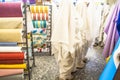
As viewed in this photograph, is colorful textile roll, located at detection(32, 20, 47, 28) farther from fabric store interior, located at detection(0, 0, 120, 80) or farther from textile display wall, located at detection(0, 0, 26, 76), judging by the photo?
textile display wall, located at detection(0, 0, 26, 76)

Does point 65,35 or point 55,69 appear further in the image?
point 55,69

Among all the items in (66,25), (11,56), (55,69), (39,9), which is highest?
(39,9)

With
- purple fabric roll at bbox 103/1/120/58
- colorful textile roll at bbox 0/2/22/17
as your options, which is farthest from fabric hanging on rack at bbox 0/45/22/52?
purple fabric roll at bbox 103/1/120/58

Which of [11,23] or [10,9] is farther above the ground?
[10,9]

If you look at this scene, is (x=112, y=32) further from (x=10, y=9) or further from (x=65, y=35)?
(x=10, y=9)

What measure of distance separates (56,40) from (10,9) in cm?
76

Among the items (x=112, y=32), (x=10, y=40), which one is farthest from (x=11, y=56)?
(x=112, y=32)

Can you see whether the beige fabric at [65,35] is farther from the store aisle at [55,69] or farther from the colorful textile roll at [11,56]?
the colorful textile roll at [11,56]

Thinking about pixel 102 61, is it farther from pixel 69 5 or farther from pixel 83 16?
pixel 69 5

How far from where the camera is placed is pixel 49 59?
3.51 meters

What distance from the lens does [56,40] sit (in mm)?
2256

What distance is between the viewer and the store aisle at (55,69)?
2.79m

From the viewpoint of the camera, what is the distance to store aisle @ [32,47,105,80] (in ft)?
9.15

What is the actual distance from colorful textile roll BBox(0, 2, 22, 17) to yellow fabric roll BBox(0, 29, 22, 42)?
7.1 inches
